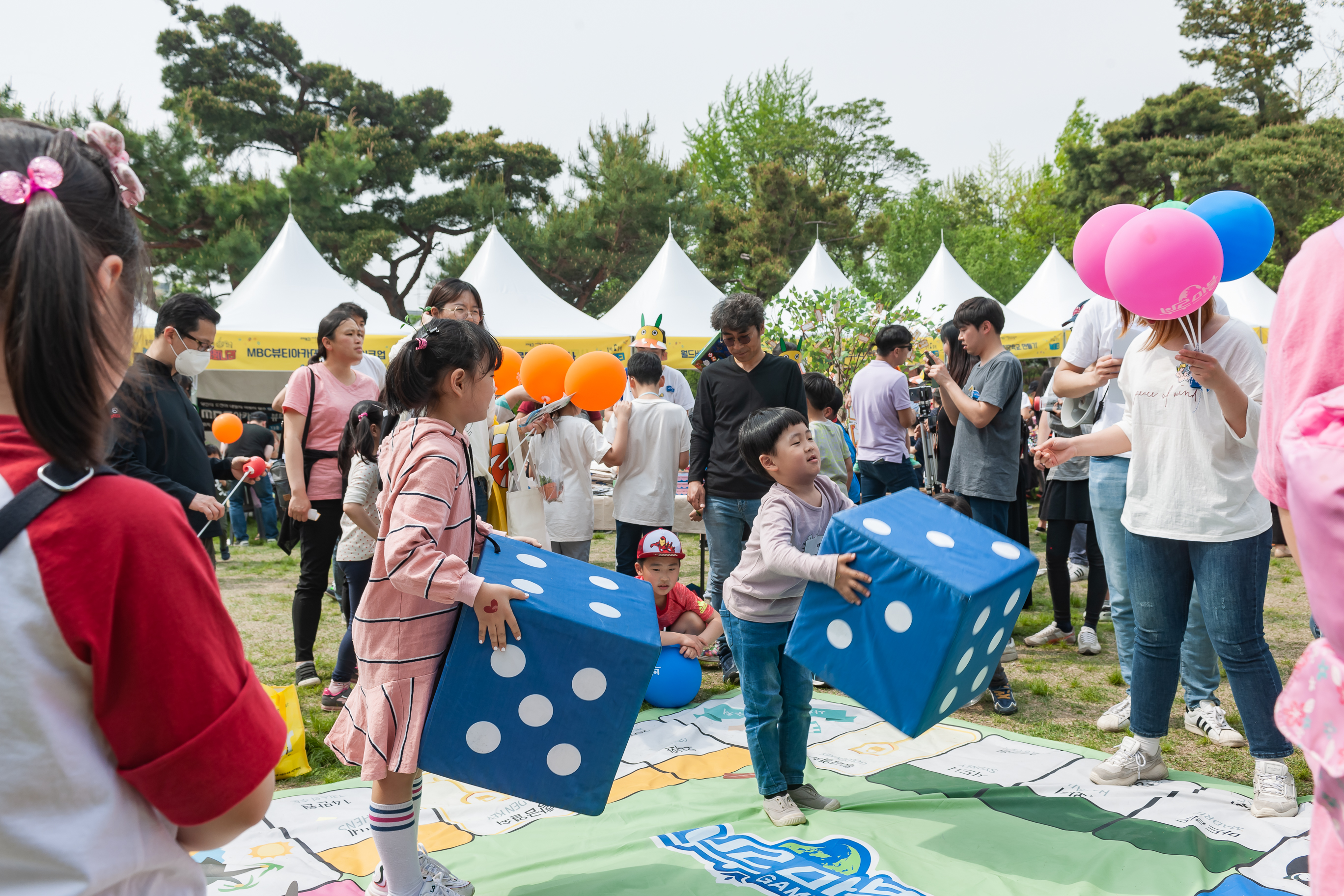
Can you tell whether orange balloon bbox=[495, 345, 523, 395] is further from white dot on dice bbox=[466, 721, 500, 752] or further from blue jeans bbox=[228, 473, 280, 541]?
blue jeans bbox=[228, 473, 280, 541]

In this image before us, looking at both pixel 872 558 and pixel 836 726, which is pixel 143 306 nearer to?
pixel 872 558

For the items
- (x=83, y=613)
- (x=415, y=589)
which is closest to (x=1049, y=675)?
(x=415, y=589)

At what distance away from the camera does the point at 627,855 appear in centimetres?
265

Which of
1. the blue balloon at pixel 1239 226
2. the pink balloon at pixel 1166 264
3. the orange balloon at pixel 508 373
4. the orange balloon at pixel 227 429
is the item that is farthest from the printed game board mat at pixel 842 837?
the orange balloon at pixel 227 429

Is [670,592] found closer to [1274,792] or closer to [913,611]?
[913,611]

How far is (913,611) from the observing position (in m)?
2.30

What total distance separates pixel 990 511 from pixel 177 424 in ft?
12.0

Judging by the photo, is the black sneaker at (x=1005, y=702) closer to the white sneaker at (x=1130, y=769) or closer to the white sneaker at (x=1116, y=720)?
the white sneaker at (x=1116, y=720)

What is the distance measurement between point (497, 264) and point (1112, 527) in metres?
9.66

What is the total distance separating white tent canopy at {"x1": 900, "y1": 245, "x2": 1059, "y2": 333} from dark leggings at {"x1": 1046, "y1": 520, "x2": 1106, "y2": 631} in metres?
8.96

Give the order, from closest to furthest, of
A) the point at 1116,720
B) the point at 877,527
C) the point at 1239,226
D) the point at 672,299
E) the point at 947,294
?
1. the point at 877,527
2. the point at 1239,226
3. the point at 1116,720
4. the point at 672,299
5. the point at 947,294

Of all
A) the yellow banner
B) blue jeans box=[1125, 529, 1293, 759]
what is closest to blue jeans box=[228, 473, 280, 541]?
the yellow banner

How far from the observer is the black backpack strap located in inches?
27.1

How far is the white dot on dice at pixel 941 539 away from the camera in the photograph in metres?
2.41
